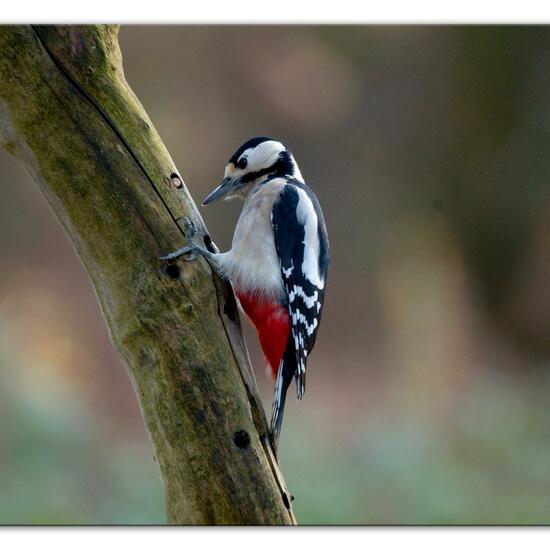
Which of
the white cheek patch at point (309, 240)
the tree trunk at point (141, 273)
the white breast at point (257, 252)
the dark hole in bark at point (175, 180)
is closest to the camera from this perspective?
the tree trunk at point (141, 273)

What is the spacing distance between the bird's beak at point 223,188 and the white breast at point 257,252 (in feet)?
0.20

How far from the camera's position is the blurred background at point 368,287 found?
7.60ft

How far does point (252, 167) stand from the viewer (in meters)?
2.38

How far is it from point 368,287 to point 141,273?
3.14 feet

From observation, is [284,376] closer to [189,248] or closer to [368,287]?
[189,248]

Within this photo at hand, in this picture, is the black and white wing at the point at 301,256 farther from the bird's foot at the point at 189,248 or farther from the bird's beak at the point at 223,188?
the bird's foot at the point at 189,248

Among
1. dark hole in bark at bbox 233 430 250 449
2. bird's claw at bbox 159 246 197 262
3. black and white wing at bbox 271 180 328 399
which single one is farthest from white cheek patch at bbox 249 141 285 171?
dark hole in bark at bbox 233 430 250 449

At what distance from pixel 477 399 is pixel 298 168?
0.91m

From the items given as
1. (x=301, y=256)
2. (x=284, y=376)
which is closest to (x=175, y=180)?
(x=301, y=256)

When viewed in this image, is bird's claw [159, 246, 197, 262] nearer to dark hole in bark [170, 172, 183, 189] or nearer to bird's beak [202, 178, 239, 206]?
dark hole in bark [170, 172, 183, 189]

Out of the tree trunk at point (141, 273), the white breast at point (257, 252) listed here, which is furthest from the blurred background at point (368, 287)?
the tree trunk at point (141, 273)

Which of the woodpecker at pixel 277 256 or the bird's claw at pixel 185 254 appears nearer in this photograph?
the bird's claw at pixel 185 254

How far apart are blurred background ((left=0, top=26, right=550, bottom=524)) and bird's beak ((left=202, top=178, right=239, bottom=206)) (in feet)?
0.50

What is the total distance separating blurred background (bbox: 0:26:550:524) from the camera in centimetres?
Answer: 232
